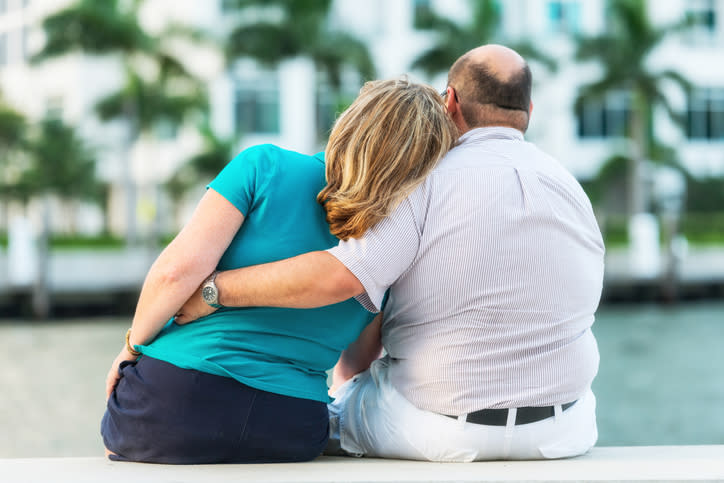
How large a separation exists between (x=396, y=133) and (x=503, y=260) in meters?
0.44

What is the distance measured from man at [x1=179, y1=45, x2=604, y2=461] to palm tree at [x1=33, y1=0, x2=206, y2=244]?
86.4 ft

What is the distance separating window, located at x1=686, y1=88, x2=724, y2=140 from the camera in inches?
1658

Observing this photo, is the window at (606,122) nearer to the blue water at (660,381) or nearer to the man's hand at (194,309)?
the blue water at (660,381)

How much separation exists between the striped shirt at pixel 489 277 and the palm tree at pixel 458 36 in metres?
27.2

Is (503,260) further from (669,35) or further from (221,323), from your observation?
(669,35)

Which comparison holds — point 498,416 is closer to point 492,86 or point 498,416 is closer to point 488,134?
point 488,134

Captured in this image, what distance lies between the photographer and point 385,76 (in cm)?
3662

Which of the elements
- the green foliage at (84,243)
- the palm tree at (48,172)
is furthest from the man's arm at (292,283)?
the green foliage at (84,243)

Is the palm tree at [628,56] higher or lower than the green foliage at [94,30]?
lower

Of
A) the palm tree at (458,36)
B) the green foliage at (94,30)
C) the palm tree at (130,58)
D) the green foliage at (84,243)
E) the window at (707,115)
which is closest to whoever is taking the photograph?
the green foliage at (94,30)

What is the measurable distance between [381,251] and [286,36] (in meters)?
26.8

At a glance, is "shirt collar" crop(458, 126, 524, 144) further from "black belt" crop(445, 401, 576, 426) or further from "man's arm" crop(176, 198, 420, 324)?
"black belt" crop(445, 401, 576, 426)

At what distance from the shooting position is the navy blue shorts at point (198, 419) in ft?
7.70

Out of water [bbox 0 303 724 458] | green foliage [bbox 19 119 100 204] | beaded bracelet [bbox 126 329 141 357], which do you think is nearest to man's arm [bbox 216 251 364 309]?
beaded bracelet [bbox 126 329 141 357]
